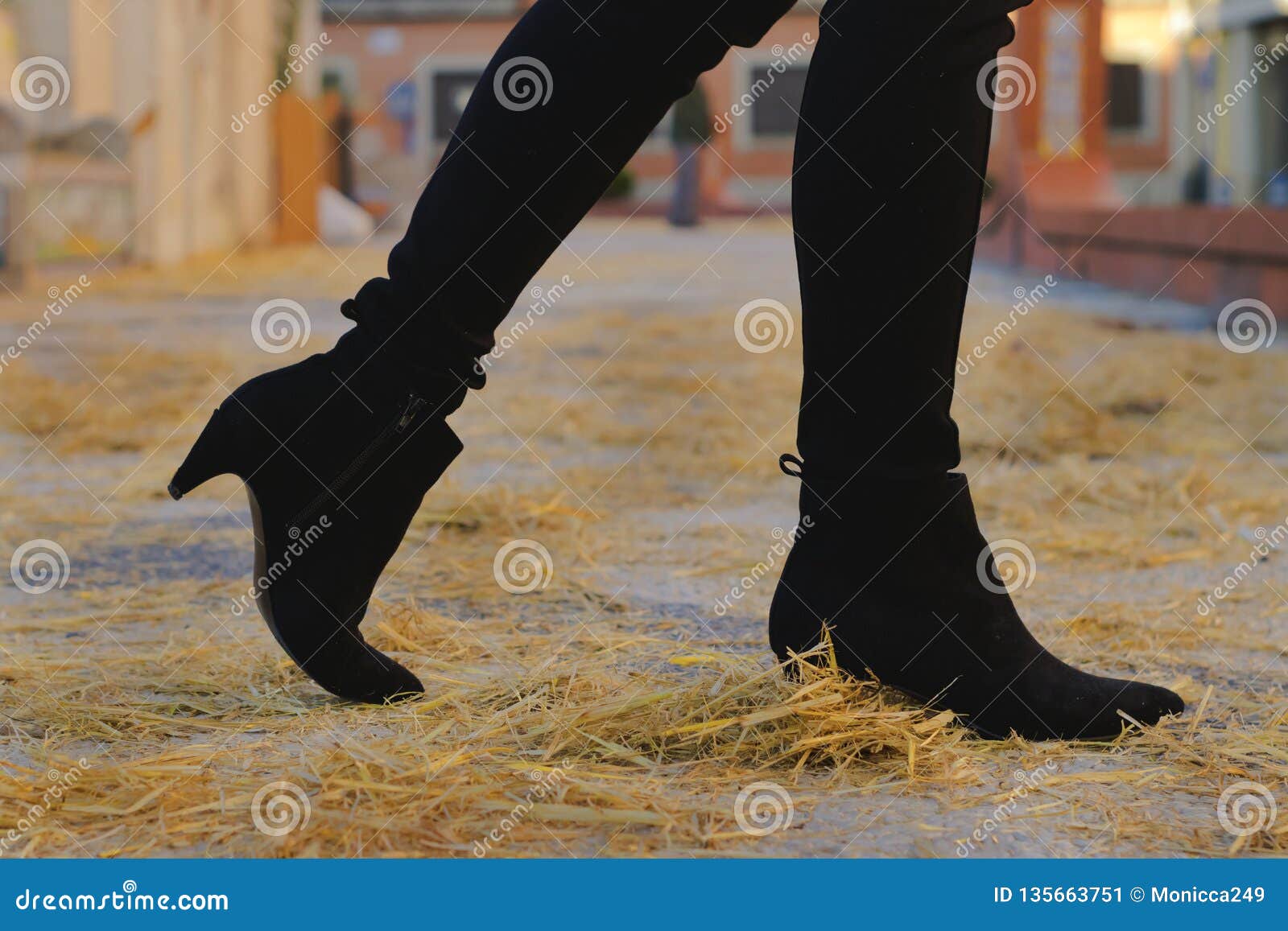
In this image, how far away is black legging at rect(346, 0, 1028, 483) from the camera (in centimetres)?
116

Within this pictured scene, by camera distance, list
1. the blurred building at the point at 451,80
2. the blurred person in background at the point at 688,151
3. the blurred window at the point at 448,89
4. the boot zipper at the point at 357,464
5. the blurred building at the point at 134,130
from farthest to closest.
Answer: the blurred window at the point at 448,89
the blurred building at the point at 451,80
the blurred person in background at the point at 688,151
the blurred building at the point at 134,130
the boot zipper at the point at 357,464

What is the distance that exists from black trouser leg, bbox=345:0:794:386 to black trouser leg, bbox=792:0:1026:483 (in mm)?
87

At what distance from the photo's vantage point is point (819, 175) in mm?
1190

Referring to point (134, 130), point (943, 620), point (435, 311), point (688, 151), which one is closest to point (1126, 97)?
point (688, 151)

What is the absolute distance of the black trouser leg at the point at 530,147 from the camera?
115cm

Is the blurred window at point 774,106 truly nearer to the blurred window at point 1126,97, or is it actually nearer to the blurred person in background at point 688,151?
the blurred window at point 1126,97

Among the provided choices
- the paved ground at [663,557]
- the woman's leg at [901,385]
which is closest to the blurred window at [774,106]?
the paved ground at [663,557]

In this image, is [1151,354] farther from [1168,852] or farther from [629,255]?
[629,255]

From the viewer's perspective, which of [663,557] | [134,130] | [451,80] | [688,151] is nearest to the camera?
[663,557]

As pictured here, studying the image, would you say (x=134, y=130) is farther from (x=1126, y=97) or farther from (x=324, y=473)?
(x=1126, y=97)

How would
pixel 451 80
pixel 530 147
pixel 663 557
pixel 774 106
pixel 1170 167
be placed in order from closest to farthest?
pixel 530 147 < pixel 663 557 < pixel 1170 167 < pixel 774 106 < pixel 451 80

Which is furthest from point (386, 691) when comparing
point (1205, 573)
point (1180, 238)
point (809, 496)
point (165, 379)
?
point (1180, 238)

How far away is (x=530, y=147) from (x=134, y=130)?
24.1 feet

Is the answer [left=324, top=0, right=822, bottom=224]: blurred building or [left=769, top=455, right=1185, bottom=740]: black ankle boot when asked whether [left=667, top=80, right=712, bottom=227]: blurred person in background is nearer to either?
[left=324, top=0, right=822, bottom=224]: blurred building
